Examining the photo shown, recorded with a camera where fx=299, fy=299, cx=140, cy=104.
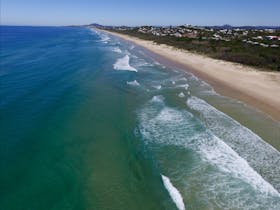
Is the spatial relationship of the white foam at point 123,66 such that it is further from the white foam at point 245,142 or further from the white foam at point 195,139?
the white foam at point 245,142

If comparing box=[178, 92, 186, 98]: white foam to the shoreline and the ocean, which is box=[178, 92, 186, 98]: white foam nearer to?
the ocean

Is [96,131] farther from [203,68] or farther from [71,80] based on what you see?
[203,68]

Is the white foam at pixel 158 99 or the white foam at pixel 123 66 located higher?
the white foam at pixel 158 99

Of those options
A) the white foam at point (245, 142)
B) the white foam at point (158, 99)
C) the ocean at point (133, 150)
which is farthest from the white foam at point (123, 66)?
the white foam at point (245, 142)

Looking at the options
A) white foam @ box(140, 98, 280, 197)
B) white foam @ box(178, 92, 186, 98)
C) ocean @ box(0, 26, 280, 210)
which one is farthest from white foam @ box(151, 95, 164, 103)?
white foam @ box(178, 92, 186, 98)

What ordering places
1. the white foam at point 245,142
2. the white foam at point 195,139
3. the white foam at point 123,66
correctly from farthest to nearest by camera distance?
the white foam at point 123,66, the white foam at point 245,142, the white foam at point 195,139
